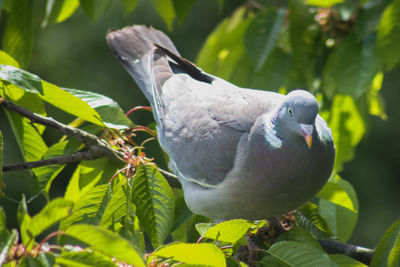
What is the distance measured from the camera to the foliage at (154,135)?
4.45 feet

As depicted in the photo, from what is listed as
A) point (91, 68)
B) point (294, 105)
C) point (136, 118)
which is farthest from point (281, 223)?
point (91, 68)

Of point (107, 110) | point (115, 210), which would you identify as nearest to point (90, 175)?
point (107, 110)

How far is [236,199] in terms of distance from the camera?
2188 mm

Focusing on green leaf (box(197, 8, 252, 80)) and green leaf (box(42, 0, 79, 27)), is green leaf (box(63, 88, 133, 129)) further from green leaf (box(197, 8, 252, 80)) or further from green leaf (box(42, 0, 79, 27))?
green leaf (box(197, 8, 252, 80))

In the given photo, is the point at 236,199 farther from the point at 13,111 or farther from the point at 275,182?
the point at 13,111

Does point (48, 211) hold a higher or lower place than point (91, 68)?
higher

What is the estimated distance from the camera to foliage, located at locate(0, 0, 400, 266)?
1356 mm

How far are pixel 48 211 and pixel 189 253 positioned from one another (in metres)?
0.38

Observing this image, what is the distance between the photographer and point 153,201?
1.93m

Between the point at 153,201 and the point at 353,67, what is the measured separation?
1.30 meters

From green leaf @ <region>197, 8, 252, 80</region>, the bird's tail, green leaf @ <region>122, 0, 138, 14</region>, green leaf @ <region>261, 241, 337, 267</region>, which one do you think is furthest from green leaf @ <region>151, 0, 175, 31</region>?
green leaf @ <region>261, 241, 337, 267</region>

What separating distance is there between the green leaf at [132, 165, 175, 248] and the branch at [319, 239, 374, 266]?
617 millimetres

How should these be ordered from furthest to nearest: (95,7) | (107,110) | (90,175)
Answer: (95,7)
(90,175)
(107,110)

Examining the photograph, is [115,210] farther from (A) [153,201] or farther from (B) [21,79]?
(B) [21,79]
